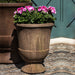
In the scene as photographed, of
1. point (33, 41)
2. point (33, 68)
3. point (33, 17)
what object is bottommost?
point (33, 68)

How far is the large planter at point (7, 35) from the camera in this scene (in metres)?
5.23

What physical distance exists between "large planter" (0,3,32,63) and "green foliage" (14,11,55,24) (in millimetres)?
446

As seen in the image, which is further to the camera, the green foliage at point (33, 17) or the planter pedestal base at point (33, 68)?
the planter pedestal base at point (33, 68)

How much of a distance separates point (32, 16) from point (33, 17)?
43 millimetres

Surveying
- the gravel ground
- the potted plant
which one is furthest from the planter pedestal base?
the gravel ground

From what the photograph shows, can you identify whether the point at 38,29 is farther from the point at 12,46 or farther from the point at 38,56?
the point at 12,46

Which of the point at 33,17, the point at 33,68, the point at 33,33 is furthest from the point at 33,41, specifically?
the point at 33,68

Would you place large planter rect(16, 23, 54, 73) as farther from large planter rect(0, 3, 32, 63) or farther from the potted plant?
large planter rect(0, 3, 32, 63)

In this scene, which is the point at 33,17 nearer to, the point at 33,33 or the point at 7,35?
the point at 33,33

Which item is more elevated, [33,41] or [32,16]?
[32,16]

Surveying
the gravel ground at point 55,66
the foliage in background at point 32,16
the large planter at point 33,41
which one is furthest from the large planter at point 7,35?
the large planter at point 33,41

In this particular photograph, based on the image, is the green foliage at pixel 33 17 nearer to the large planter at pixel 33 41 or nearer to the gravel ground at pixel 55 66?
the large planter at pixel 33 41

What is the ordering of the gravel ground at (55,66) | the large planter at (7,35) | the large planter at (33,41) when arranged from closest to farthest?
1. the large planter at (33,41)
2. the gravel ground at (55,66)
3. the large planter at (7,35)

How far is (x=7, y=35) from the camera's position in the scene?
5.34 meters
